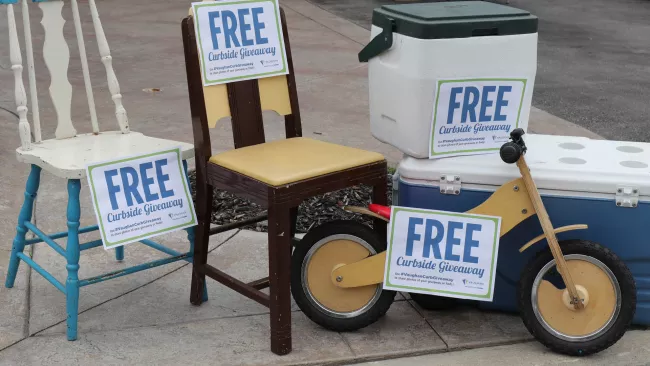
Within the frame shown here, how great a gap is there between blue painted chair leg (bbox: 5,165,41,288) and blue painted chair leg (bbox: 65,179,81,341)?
0.36m

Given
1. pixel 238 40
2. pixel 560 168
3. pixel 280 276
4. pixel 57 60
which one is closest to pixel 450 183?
pixel 560 168

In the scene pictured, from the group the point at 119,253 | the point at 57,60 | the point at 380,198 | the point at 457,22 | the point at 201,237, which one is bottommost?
the point at 119,253

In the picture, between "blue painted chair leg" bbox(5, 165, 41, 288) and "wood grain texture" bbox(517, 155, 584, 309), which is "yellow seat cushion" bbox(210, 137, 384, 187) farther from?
"blue painted chair leg" bbox(5, 165, 41, 288)

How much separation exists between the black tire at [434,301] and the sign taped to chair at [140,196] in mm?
911

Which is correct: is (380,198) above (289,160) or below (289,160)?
below

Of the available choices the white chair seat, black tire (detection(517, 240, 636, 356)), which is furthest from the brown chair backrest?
black tire (detection(517, 240, 636, 356))

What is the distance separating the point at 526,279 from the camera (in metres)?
3.07

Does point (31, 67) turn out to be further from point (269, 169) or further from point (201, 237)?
point (269, 169)

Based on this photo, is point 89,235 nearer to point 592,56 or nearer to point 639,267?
point 639,267

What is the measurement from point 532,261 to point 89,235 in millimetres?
2173

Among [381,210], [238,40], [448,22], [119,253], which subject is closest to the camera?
[448,22]

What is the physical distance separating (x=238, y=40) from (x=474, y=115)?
918mm

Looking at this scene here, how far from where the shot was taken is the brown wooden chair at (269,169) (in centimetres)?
298

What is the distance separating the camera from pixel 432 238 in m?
3.10
